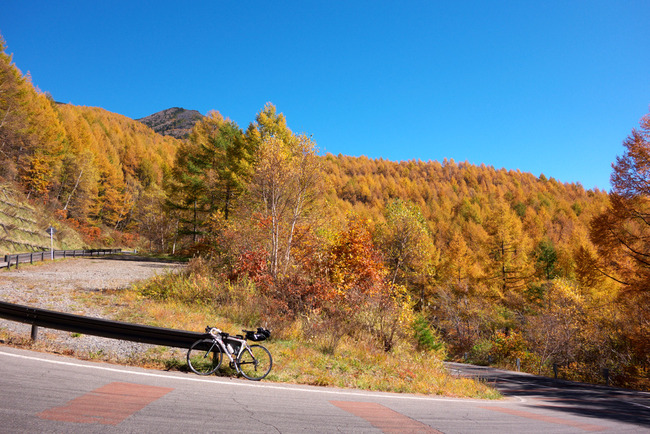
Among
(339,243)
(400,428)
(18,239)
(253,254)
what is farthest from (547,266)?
(18,239)

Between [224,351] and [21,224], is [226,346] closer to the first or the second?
[224,351]

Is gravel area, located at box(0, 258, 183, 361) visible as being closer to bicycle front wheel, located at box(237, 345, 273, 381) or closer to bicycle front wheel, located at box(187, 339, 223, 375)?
bicycle front wheel, located at box(187, 339, 223, 375)

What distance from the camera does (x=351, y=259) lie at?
50.7 ft

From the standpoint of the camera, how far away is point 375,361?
855 cm

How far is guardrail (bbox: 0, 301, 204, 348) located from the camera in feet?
20.5

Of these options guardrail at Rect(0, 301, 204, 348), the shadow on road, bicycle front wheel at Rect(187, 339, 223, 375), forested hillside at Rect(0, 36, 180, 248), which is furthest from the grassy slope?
the shadow on road

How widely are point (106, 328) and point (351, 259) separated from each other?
1065 centimetres

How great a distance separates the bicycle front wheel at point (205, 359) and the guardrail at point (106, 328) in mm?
172

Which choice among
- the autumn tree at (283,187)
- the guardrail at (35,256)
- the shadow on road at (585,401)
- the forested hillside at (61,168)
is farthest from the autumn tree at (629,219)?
the forested hillside at (61,168)

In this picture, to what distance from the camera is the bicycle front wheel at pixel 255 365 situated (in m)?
6.16

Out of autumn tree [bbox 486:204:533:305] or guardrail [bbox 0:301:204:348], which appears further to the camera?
autumn tree [bbox 486:204:533:305]

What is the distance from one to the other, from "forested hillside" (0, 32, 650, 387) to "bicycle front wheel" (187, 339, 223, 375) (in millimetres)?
3422

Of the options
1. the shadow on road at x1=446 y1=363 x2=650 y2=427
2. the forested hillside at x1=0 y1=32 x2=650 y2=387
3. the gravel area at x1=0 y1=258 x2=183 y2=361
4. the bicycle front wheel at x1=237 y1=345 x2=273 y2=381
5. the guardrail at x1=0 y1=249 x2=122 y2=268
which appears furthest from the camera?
the guardrail at x1=0 y1=249 x2=122 y2=268

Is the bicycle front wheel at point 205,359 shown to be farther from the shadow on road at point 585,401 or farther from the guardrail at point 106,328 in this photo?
the shadow on road at point 585,401
